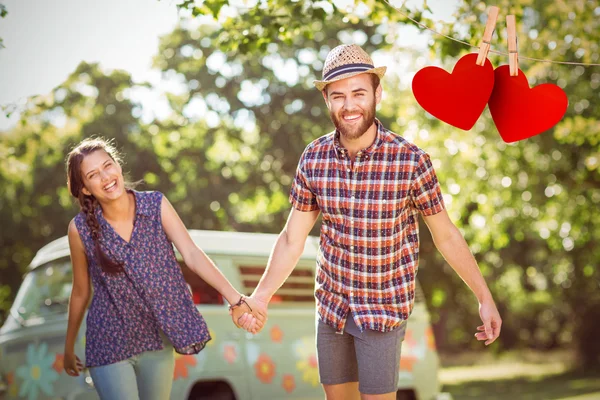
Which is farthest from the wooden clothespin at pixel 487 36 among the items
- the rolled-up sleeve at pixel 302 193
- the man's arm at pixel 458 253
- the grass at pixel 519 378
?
the grass at pixel 519 378

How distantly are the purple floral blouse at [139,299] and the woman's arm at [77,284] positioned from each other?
0.05 m

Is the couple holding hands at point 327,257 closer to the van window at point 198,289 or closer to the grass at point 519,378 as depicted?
the van window at point 198,289

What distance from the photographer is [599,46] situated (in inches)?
415

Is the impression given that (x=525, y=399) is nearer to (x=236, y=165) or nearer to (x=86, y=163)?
(x=236, y=165)

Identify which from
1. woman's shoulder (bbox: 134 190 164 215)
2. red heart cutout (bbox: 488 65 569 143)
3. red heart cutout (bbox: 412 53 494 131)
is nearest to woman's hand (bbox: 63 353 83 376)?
woman's shoulder (bbox: 134 190 164 215)

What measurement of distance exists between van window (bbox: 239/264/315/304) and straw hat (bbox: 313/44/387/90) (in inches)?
147

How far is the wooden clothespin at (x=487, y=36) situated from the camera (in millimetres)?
4090

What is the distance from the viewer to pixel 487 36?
162 inches

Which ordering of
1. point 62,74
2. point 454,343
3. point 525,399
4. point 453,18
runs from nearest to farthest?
1. point 453,18
2. point 62,74
3. point 525,399
4. point 454,343

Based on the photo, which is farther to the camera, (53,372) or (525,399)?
(525,399)

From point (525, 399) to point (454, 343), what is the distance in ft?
49.3

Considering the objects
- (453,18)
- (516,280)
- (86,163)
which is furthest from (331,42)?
(516,280)

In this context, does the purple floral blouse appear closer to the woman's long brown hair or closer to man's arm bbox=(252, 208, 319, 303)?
the woman's long brown hair

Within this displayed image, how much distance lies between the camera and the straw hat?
378 centimetres
